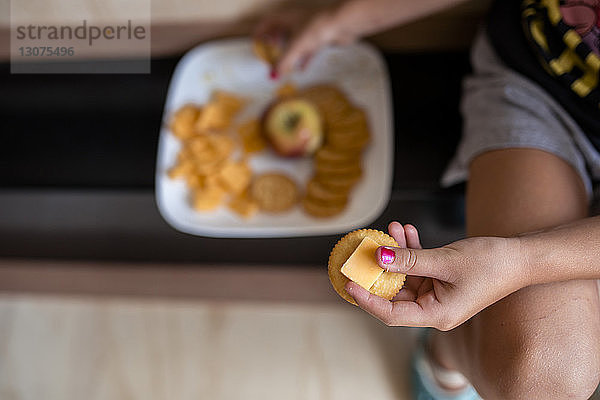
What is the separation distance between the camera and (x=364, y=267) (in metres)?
0.48

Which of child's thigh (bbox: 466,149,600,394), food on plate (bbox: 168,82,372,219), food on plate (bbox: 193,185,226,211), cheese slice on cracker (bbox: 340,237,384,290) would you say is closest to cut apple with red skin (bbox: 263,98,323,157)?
food on plate (bbox: 168,82,372,219)

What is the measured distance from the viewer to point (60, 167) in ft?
3.25

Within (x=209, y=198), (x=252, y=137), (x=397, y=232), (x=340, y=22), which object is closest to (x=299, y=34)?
(x=340, y=22)

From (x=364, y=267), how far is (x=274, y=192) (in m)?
0.46

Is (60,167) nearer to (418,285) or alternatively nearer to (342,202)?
(342,202)

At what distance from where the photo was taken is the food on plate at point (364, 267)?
1.57 ft

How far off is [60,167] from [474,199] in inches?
28.8

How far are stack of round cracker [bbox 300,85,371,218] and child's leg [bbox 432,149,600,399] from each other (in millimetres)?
261

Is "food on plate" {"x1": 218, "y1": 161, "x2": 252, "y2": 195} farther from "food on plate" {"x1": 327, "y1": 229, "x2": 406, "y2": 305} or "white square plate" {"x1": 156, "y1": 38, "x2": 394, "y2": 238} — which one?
"food on plate" {"x1": 327, "y1": 229, "x2": 406, "y2": 305}

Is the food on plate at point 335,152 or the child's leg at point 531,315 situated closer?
the child's leg at point 531,315

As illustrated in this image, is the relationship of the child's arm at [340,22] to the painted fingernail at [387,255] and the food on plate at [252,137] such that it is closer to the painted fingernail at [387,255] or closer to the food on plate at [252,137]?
the food on plate at [252,137]

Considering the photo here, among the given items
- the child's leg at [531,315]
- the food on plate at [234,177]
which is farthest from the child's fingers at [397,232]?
the food on plate at [234,177]

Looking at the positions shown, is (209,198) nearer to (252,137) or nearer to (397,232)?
(252,137)

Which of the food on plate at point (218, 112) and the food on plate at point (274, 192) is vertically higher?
the food on plate at point (218, 112)
